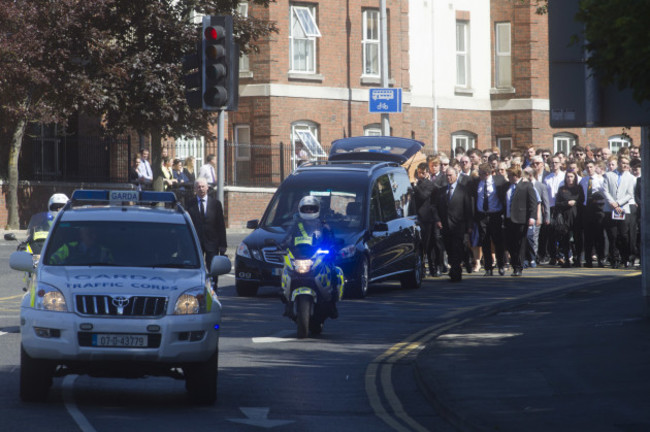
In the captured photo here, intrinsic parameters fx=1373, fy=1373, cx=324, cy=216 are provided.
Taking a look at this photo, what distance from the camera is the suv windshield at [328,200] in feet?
69.7

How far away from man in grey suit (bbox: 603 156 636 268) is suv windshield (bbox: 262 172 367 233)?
6544 millimetres

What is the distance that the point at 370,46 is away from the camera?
45.9 meters

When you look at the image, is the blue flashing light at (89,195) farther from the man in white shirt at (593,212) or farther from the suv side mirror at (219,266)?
the man in white shirt at (593,212)

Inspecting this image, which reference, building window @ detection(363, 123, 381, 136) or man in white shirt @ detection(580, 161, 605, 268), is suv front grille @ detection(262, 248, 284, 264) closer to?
man in white shirt @ detection(580, 161, 605, 268)

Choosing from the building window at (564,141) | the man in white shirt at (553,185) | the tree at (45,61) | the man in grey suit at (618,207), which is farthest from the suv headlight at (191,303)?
the building window at (564,141)

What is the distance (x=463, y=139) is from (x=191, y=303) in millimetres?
40303

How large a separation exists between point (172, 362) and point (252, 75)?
33.1 metres

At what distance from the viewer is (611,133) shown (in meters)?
52.2

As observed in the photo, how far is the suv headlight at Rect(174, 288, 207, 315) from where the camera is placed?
10.9 metres

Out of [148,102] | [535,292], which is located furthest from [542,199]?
[148,102]

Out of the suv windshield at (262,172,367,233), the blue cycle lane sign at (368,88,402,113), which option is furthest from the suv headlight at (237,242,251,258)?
the blue cycle lane sign at (368,88,402,113)

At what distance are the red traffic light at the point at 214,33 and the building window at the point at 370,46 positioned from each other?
1020 inches

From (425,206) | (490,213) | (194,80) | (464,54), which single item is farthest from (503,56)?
(194,80)

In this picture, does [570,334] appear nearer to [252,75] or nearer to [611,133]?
[252,75]
